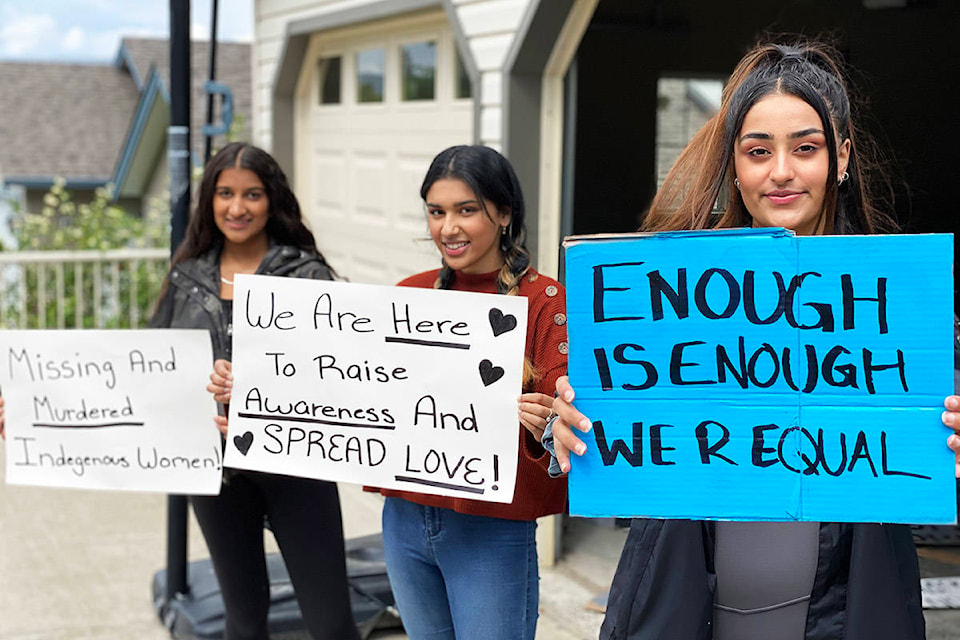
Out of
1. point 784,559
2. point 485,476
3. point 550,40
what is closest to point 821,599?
point 784,559

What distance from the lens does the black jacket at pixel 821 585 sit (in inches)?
65.5

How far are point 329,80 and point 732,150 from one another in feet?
18.6

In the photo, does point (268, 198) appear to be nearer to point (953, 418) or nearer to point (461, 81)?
point (953, 418)

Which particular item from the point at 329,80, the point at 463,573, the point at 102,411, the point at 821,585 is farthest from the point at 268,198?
the point at 329,80

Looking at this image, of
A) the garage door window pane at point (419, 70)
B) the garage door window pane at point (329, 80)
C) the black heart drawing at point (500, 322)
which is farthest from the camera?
the garage door window pane at point (329, 80)

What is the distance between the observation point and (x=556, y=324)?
2291 millimetres

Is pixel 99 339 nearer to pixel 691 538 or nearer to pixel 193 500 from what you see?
pixel 193 500

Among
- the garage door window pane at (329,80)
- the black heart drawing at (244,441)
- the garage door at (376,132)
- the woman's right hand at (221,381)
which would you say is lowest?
the black heart drawing at (244,441)

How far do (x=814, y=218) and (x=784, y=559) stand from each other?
524 millimetres

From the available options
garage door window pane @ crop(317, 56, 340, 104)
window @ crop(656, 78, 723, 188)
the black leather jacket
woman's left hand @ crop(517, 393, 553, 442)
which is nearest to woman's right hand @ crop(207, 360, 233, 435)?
the black leather jacket

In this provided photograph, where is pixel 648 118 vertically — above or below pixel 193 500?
above

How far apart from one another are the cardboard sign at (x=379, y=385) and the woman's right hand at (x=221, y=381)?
0.30 metres

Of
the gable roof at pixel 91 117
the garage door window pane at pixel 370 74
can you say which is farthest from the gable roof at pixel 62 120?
the garage door window pane at pixel 370 74

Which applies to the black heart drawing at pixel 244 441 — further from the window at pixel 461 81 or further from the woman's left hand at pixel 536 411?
the window at pixel 461 81
